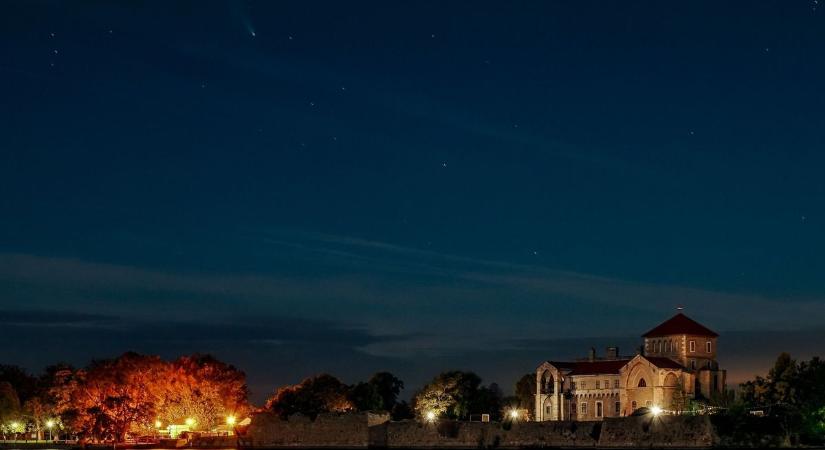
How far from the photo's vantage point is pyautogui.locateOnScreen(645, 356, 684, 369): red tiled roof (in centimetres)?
10319

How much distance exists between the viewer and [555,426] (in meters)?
76.3

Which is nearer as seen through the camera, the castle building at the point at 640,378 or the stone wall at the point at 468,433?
the stone wall at the point at 468,433

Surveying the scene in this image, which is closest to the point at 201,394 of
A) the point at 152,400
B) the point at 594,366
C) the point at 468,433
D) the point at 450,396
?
the point at 152,400

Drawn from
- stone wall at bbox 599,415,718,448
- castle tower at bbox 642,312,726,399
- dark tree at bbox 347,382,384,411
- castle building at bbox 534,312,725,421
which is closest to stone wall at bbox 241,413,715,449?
stone wall at bbox 599,415,718,448

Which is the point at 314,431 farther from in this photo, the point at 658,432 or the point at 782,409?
the point at 782,409

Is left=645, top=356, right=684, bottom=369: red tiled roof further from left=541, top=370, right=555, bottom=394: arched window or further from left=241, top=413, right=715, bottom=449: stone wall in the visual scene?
left=241, top=413, right=715, bottom=449: stone wall

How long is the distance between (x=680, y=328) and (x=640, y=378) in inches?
328

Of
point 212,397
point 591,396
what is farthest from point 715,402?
point 212,397

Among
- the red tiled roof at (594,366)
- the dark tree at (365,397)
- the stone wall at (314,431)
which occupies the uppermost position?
the red tiled roof at (594,366)

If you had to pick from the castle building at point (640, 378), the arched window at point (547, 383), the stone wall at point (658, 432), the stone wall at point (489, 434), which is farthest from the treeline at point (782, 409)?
the arched window at point (547, 383)

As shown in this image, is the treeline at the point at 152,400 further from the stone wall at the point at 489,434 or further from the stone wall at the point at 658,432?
the stone wall at the point at 658,432

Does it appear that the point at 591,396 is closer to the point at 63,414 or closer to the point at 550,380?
the point at 550,380

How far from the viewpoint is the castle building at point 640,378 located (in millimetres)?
102688

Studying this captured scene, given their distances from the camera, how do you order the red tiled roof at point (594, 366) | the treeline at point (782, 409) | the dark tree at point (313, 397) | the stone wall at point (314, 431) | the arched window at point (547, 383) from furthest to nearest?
the arched window at point (547, 383), the red tiled roof at point (594, 366), the dark tree at point (313, 397), the stone wall at point (314, 431), the treeline at point (782, 409)
